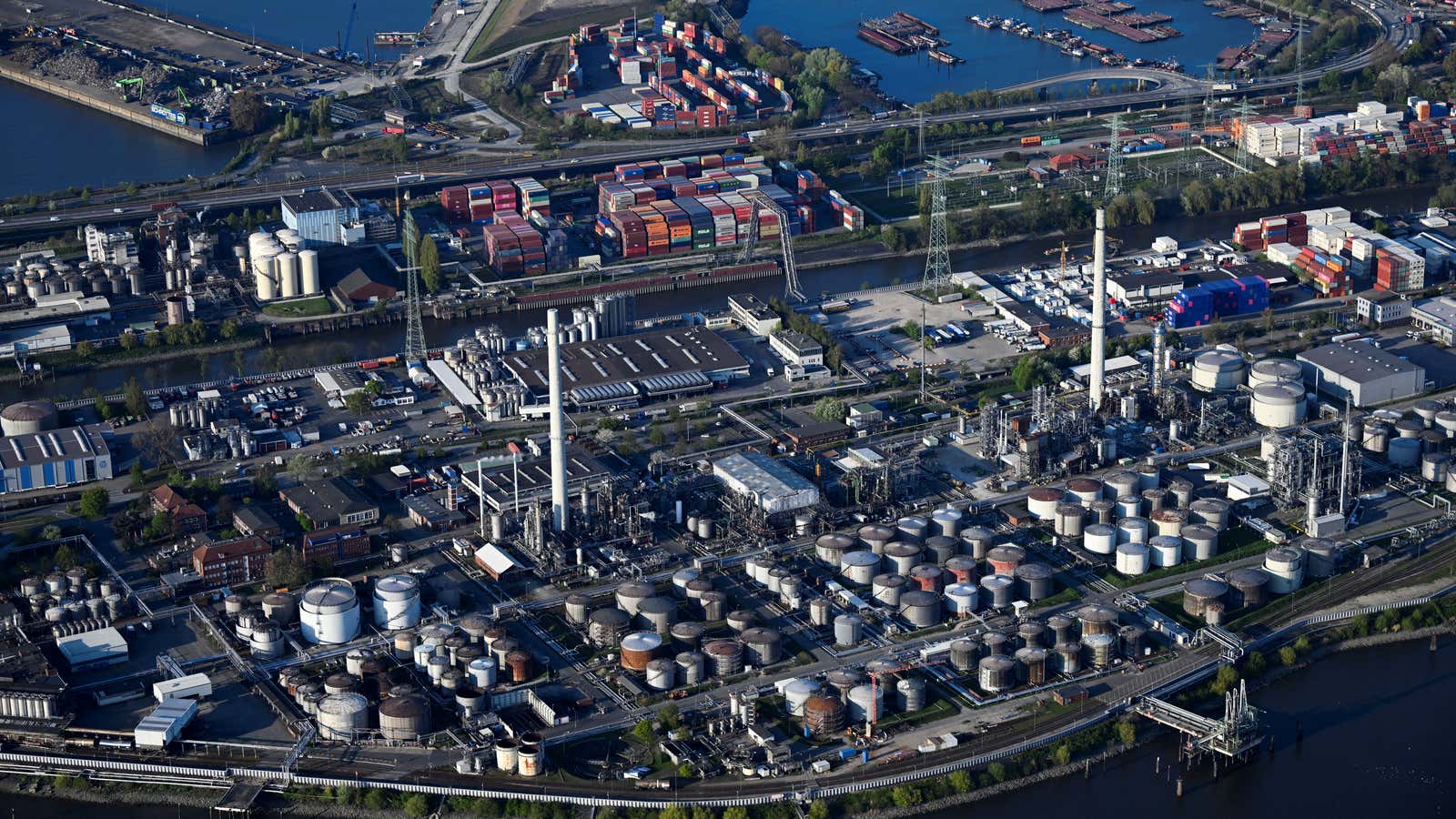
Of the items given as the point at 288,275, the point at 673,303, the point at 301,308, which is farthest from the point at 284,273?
the point at 673,303

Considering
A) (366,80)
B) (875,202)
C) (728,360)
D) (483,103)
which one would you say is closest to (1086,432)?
(728,360)

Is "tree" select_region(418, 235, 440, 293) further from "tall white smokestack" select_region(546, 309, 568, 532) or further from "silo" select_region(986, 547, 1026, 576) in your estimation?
A: "silo" select_region(986, 547, 1026, 576)

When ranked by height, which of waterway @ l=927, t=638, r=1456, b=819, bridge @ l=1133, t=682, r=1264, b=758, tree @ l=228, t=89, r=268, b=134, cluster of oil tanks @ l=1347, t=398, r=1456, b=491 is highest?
tree @ l=228, t=89, r=268, b=134

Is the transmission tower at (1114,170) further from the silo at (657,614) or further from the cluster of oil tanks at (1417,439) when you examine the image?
the silo at (657,614)

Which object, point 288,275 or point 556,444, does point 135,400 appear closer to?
point 288,275

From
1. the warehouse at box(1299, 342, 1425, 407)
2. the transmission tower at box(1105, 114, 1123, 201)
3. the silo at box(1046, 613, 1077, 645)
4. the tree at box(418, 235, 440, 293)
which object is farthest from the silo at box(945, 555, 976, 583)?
the transmission tower at box(1105, 114, 1123, 201)
